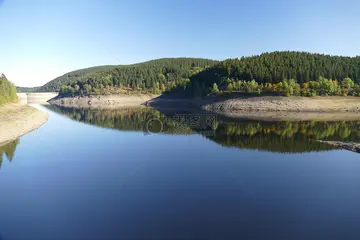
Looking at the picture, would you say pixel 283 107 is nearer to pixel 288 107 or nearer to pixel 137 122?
pixel 288 107

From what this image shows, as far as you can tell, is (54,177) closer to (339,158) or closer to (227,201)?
(227,201)

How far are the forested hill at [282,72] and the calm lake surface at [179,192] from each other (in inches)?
2188

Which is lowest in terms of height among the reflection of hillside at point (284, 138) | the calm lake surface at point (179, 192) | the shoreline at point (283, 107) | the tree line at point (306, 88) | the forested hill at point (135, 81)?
the calm lake surface at point (179, 192)

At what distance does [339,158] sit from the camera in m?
25.3

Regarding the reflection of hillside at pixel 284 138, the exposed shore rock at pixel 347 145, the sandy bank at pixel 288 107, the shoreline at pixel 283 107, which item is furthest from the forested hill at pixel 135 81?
the exposed shore rock at pixel 347 145

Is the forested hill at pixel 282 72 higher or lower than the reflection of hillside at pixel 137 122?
higher

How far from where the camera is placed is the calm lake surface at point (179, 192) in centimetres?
1247

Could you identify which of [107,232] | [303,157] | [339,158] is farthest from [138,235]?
[339,158]

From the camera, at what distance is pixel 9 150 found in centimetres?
2917

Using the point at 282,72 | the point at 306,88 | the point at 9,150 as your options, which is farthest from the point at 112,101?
the point at 9,150

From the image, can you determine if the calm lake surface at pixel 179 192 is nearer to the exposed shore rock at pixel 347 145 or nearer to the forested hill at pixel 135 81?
the exposed shore rock at pixel 347 145

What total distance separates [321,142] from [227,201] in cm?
2342

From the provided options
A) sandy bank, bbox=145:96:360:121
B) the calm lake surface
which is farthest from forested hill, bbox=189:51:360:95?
the calm lake surface

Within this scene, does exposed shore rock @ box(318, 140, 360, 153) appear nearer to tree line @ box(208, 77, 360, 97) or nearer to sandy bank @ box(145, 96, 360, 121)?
sandy bank @ box(145, 96, 360, 121)
